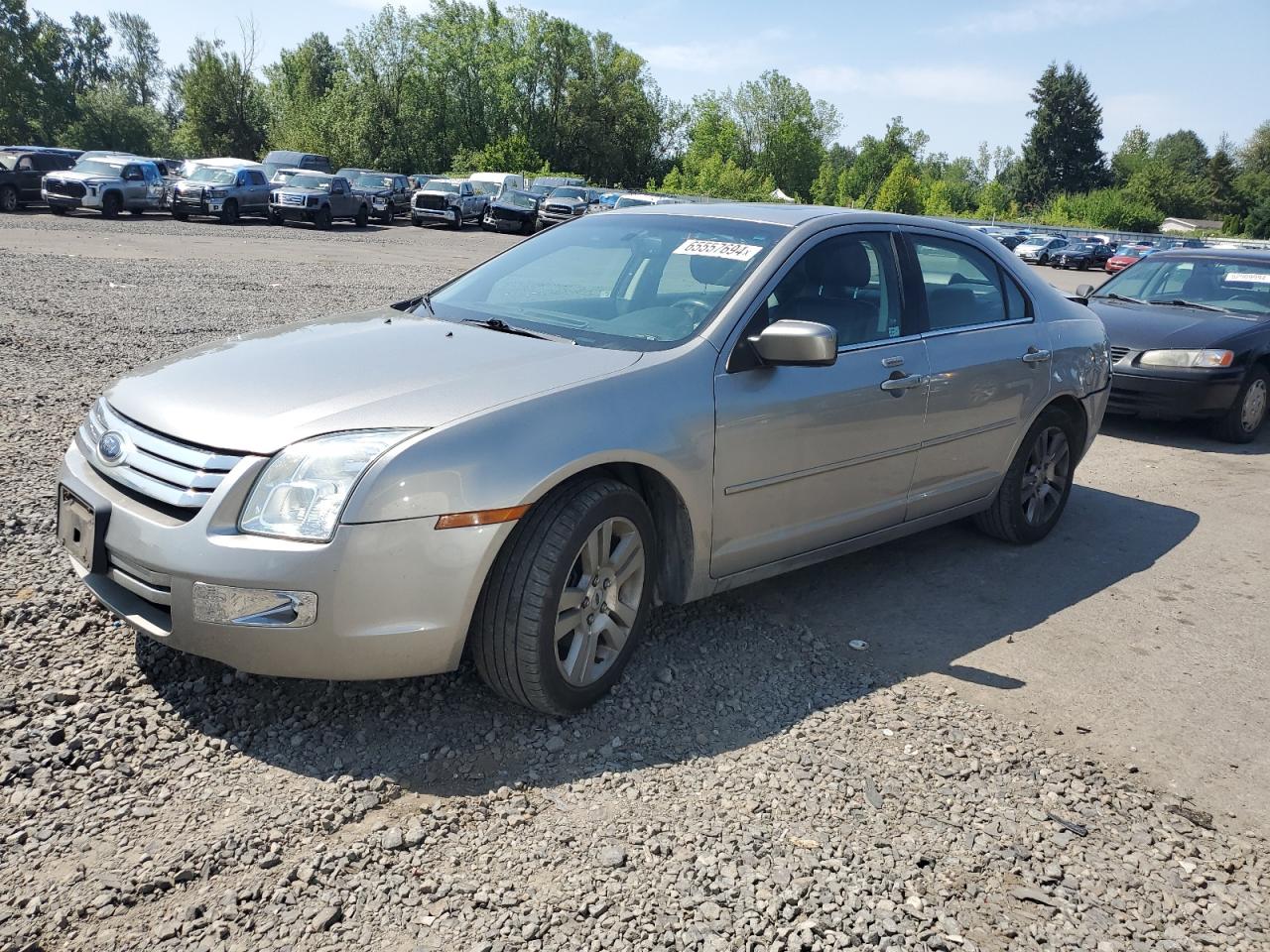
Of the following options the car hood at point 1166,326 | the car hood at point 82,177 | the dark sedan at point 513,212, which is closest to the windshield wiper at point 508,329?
the car hood at point 1166,326

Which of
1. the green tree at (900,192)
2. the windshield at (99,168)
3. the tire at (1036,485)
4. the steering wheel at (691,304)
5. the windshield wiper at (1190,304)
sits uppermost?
the green tree at (900,192)

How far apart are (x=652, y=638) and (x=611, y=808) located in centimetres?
118

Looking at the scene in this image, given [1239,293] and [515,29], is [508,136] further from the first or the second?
[1239,293]

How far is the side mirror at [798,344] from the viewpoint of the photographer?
12.0ft

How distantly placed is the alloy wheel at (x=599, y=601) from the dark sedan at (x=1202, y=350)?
6.38m

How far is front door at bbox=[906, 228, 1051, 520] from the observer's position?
4680mm

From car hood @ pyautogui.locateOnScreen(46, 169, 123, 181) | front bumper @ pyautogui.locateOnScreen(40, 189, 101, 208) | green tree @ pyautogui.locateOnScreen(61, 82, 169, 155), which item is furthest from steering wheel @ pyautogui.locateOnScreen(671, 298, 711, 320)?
green tree @ pyautogui.locateOnScreen(61, 82, 169, 155)

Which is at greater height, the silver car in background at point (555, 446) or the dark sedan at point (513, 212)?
the dark sedan at point (513, 212)

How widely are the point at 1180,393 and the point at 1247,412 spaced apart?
811mm

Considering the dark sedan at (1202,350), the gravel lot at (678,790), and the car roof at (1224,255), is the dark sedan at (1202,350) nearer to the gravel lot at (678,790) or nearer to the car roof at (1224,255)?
the car roof at (1224,255)

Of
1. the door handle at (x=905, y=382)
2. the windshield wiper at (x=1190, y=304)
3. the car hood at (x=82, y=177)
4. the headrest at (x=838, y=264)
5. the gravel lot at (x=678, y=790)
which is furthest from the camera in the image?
the car hood at (x=82, y=177)

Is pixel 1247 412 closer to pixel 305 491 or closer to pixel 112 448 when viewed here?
pixel 305 491

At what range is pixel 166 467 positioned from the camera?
3.04 metres

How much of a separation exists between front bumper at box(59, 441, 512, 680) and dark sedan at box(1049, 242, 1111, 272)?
4878 cm
